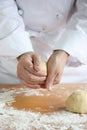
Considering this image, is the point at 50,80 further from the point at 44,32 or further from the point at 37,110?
the point at 44,32

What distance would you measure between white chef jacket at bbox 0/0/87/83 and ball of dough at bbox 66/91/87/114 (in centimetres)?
19

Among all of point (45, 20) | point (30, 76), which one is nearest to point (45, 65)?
point (30, 76)

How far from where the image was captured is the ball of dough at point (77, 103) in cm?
116

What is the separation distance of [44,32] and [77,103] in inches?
17.4

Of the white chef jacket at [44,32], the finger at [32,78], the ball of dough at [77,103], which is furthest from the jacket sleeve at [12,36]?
the ball of dough at [77,103]

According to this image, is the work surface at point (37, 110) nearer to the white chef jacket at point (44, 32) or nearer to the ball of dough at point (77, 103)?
the ball of dough at point (77, 103)

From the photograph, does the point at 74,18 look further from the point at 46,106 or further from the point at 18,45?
the point at 46,106

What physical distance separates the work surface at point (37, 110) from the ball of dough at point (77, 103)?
2cm

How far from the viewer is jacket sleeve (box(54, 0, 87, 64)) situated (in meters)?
1.33

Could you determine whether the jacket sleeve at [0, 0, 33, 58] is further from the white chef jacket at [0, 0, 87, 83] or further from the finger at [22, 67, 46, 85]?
the finger at [22, 67, 46, 85]

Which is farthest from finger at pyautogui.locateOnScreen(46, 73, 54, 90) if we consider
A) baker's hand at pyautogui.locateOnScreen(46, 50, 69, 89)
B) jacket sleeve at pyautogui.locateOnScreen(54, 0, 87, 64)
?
jacket sleeve at pyautogui.locateOnScreen(54, 0, 87, 64)

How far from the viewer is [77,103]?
1.18 m

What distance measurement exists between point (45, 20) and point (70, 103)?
1.47 feet

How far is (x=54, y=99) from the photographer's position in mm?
1273
